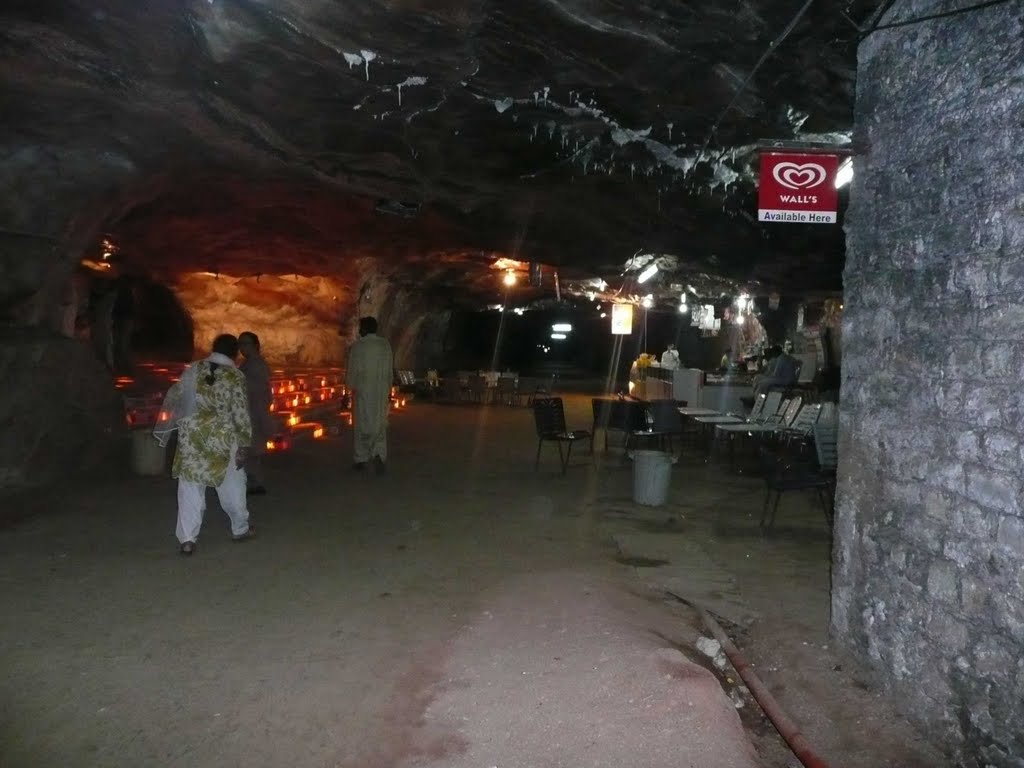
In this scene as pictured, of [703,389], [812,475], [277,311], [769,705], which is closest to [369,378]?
[812,475]

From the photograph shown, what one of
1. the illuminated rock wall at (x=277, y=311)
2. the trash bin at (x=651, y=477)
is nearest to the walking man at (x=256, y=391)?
the trash bin at (x=651, y=477)

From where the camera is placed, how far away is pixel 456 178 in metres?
10.3

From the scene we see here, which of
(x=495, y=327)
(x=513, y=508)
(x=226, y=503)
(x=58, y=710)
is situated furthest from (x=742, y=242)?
(x=495, y=327)

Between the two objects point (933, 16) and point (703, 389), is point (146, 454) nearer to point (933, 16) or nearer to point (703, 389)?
point (933, 16)

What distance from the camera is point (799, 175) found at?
5750 mm

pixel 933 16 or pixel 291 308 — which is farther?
pixel 291 308

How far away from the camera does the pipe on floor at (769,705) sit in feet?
12.2

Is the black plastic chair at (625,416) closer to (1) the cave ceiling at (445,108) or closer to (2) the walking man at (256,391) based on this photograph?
(1) the cave ceiling at (445,108)

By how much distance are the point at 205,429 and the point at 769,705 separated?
14.6ft

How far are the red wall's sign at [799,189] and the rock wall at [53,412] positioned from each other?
753 cm

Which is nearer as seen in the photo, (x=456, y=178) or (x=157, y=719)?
(x=157, y=719)

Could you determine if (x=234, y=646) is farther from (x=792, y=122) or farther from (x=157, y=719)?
(x=792, y=122)

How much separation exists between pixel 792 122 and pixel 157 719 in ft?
22.2

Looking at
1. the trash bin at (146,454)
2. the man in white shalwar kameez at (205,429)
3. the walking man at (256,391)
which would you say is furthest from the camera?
the trash bin at (146,454)
